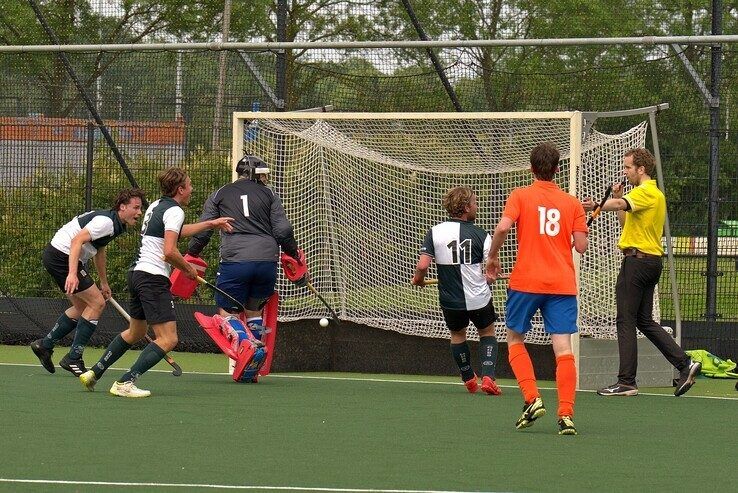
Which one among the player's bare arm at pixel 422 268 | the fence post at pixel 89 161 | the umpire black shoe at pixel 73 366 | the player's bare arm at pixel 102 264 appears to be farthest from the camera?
the fence post at pixel 89 161

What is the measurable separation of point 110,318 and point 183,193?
4.42 m

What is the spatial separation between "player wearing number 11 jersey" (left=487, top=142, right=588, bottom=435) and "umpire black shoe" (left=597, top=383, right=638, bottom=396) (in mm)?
2341

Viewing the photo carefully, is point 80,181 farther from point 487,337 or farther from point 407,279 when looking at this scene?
point 487,337

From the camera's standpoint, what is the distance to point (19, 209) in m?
14.2

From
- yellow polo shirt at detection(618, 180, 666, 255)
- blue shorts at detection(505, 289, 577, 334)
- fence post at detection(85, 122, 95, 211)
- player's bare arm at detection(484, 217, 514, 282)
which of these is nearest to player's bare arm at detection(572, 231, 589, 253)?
blue shorts at detection(505, 289, 577, 334)

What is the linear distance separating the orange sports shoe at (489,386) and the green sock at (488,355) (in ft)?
0.15

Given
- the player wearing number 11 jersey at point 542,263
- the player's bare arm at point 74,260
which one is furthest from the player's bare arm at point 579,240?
the player's bare arm at point 74,260

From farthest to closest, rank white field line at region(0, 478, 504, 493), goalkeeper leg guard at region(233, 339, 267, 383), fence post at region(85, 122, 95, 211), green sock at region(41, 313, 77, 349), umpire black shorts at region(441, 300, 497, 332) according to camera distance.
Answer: fence post at region(85, 122, 95, 211), green sock at region(41, 313, 77, 349), goalkeeper leg guard at region(233, 339, 267, 383), umpire black shorts at region(441, 300, 497, 332), white field line at region(0, 478, 504, 493)

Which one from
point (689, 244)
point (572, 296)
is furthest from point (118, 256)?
point (572, 296)

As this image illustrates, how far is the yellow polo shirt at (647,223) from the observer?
33.4 ft

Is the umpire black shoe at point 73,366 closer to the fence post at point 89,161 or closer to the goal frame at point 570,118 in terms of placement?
the goal frame at point 570,118

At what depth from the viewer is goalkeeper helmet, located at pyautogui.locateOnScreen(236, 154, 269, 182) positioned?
10836 mm

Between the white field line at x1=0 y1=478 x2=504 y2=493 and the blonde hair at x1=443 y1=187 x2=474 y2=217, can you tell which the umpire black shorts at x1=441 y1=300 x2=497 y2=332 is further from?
the white field line at x1=0 y1=478 x2=504 y2=493

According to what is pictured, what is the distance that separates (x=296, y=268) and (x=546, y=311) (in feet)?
11.0
